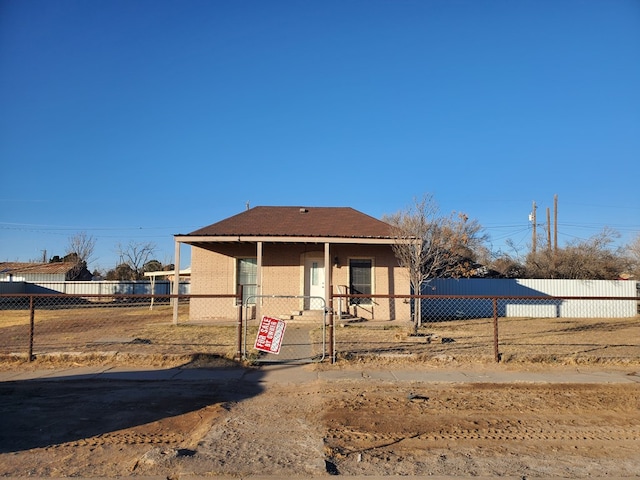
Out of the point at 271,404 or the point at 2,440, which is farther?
the point at 271,404

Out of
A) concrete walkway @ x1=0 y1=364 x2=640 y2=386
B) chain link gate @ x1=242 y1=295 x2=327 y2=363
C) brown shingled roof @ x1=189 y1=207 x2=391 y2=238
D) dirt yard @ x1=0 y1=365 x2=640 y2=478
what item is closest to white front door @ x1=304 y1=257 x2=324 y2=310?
chain link gate @ x1=242 y1=295 x2=327 y2=363

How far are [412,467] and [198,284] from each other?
14444mm

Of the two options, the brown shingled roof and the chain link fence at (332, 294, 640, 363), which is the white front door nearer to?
the chain link fence at (332, 294, 640, 363)

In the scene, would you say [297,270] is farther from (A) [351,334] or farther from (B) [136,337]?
(B) [136,337]

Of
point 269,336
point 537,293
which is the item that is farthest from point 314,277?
point 537,293

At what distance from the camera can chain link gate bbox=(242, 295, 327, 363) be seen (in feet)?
29.2

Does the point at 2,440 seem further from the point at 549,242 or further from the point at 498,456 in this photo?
the point at 549,242

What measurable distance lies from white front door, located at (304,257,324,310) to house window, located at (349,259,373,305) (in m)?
1.12

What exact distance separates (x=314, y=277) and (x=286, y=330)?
3.78 meters

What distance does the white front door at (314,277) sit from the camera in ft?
58.6

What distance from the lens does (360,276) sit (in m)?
18.0

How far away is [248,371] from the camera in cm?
869

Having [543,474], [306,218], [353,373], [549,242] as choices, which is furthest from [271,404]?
[549,242]

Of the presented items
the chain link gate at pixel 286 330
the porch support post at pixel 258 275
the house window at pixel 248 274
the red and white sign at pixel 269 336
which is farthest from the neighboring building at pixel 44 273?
the red and white sign at pixel 269 336
